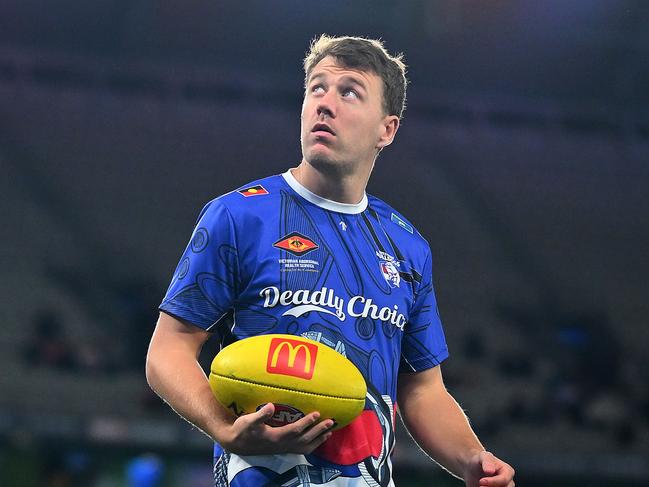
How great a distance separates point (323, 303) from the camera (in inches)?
107

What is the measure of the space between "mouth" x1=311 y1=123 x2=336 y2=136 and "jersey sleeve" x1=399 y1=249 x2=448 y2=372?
0.58m

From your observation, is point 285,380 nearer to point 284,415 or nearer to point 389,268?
point 284,415

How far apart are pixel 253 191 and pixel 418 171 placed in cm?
1539

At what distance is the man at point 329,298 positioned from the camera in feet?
8.50

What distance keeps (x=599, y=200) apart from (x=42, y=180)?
1059 cm

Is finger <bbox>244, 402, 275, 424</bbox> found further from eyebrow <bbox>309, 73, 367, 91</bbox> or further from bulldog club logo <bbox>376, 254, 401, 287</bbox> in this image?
eyebrow <bbox>309, 73, 367, 91</bbox>

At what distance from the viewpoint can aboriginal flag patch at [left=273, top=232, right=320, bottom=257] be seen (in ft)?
9.02

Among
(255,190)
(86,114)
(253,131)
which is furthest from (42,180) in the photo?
(255,190)

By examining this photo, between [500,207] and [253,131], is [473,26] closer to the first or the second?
[500,207]

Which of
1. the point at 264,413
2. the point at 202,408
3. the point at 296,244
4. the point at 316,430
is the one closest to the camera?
the point at 264,413

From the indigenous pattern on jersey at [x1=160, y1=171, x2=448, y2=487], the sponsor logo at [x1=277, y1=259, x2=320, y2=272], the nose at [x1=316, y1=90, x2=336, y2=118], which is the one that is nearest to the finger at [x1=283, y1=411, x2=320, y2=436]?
the indigenous pattern on jersey at [x1=160, y1=171, x2=448, y2=487]

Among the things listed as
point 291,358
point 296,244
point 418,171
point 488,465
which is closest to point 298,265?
point 296,244

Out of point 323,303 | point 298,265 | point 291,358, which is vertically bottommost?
point 291,358

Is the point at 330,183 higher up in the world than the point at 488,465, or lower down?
higher up
